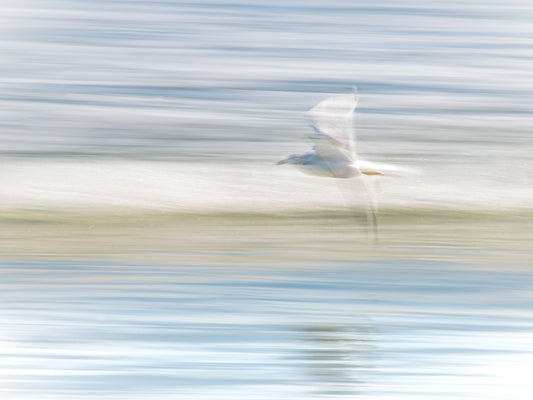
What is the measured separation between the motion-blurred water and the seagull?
1.00 feet

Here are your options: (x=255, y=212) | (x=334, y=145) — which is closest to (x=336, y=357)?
(x=334, y=145)

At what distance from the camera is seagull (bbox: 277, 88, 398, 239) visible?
3750 mm

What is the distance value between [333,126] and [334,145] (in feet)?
0.27

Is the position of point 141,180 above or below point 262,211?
above

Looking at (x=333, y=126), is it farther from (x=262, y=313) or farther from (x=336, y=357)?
(x=336, y=357)

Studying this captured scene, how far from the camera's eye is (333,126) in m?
3.81

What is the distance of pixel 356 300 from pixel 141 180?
2.68 meters

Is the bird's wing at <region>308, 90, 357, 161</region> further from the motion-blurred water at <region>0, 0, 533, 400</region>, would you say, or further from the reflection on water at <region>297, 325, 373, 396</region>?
the reflection on water at <region>297, 325, 373, 396</region>

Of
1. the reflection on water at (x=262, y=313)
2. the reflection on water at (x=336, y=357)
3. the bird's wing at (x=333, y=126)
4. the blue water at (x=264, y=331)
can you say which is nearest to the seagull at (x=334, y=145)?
the bird's wing at (x=333, y=126)

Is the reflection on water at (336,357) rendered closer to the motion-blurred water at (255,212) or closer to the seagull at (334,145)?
the motion-blurred water at (255,212)

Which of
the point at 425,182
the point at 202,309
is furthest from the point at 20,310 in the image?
the point at 425,182

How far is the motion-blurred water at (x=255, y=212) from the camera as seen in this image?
228 centimetres

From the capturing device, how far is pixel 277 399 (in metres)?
2.03

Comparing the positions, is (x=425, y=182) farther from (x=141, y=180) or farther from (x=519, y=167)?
(x=141, y=180)
